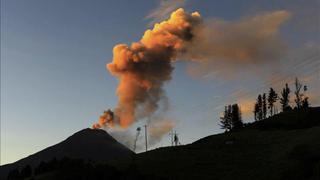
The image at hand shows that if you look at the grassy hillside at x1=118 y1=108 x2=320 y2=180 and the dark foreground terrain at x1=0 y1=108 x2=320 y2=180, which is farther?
the dark foreground terrain at x1=0 y1=108 x2=320 y2=180

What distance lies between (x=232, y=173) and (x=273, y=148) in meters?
25.5

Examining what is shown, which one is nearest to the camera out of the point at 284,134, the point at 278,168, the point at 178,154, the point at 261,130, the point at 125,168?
the point at 278,168

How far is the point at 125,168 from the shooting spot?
106m

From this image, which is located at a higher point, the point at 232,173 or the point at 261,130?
the point at 261,130

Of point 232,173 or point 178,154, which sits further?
point 178,154

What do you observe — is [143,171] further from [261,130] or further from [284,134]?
[261,130]

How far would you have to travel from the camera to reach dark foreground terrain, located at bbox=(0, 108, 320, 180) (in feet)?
312

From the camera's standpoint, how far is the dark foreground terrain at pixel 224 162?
95031mm

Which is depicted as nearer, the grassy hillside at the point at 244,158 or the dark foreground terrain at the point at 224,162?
the grassy hillside at the point at 244,158

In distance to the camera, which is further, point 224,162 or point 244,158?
point 244,158

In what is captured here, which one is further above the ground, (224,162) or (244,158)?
(244,158)

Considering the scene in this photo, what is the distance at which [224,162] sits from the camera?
356 feet

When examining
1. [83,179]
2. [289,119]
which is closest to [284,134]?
[289,119]

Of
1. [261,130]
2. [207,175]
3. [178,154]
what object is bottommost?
[207,175]
